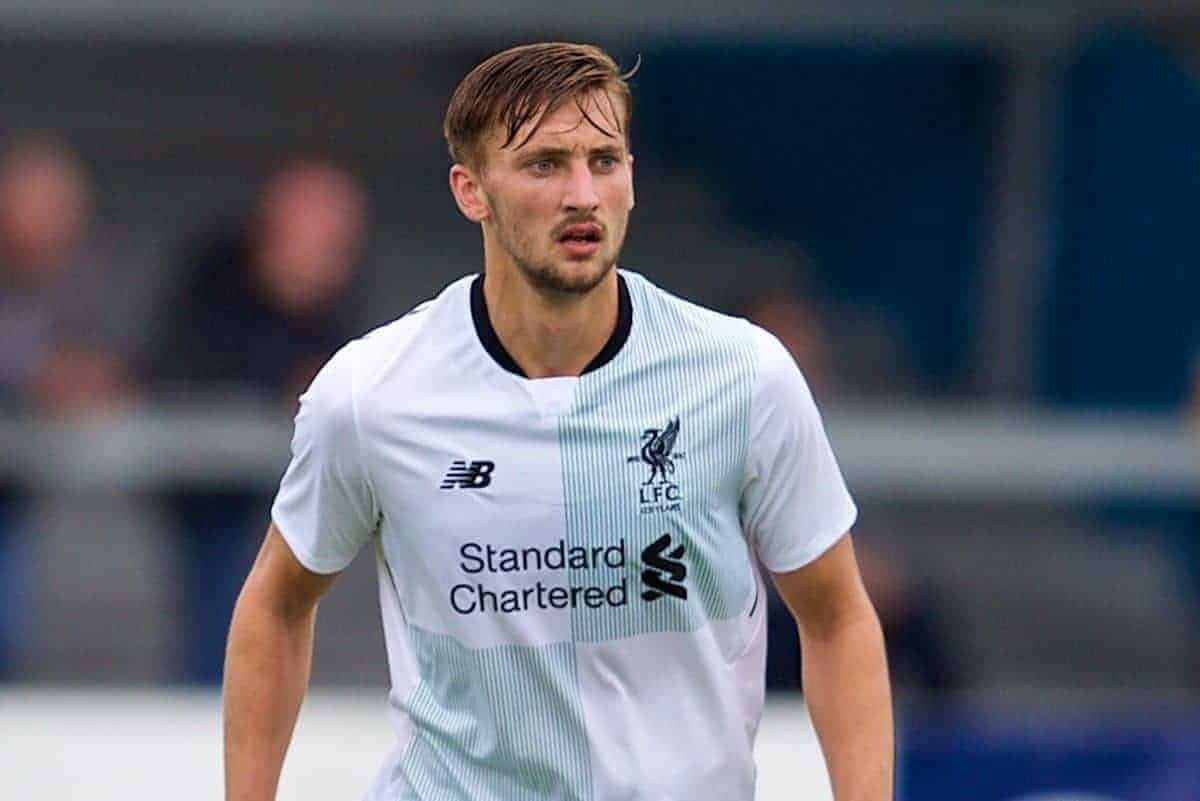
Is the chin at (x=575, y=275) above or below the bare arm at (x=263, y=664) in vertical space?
above

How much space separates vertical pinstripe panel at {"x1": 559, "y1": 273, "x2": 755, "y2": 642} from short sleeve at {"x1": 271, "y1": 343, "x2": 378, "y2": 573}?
1.10ft

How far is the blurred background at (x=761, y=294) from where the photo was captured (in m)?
7.85

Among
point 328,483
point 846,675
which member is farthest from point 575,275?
point 846,675

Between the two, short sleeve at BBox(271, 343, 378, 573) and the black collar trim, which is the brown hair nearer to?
the black collar trim

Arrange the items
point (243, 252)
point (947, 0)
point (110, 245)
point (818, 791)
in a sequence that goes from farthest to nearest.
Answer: point (110, 245)
point (947, 0)
point (243, 252)
point (818, 791)

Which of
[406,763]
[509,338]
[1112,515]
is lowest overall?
[1112,515]

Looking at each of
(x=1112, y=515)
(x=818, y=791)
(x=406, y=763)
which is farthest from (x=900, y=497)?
(x=406, y=763)

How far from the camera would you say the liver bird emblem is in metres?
3.97

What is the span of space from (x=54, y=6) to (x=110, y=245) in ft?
5.10

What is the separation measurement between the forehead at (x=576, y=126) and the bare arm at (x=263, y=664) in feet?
2.49

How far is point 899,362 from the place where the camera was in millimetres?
11609

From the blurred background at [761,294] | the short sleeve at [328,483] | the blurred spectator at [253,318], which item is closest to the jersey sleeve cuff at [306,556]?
the short sleeve at [328,483]

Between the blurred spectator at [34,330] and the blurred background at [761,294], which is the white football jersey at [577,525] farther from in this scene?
the blurred spectator at [34,330]

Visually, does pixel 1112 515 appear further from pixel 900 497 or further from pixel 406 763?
pixel 406 763
